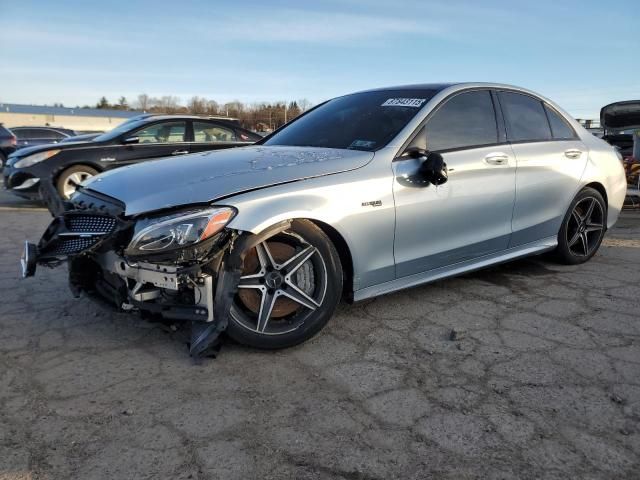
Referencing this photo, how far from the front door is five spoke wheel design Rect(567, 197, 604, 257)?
1066mm

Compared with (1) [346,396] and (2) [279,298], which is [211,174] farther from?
(1) [346,396]

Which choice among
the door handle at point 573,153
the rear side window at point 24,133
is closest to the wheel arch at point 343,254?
the door handle at point 573,153

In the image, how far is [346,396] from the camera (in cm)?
250

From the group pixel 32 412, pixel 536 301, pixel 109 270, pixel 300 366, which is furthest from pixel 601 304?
pixel 32 412

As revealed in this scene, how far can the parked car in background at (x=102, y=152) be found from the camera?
7734mm

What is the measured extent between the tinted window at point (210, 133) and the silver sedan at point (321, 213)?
4.18 meters

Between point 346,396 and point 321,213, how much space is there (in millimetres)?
997

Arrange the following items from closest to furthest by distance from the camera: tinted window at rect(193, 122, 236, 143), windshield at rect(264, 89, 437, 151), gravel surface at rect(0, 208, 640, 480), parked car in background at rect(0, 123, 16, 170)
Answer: gravel surface at rect(0, 208, 640, 480)
windshield at rect(264, 89, 437, 151)
tinted window at rect(193, 122, 236, 143)
parked car in background at rect(0, 123, 16, 170)

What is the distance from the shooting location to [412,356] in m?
2.92

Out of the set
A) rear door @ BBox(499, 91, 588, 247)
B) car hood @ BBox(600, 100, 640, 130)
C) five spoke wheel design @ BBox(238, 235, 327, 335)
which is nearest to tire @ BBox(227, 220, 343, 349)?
five spoke wheel design @ BBox(238, 235, 327, 335)

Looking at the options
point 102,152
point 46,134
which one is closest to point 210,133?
point 102,152

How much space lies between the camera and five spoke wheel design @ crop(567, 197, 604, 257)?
15.4ft

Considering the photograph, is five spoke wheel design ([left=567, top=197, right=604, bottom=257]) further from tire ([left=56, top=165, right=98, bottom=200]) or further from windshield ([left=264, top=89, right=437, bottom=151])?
tire ([left=56, top=165, right=98, bottom=200])

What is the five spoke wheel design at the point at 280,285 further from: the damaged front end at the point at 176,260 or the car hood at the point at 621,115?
the car hood at the point at 621,115
